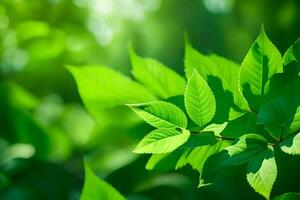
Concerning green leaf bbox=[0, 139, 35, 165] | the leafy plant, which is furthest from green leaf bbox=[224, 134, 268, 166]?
green leaf bbox=[0, 139, 35, 165]

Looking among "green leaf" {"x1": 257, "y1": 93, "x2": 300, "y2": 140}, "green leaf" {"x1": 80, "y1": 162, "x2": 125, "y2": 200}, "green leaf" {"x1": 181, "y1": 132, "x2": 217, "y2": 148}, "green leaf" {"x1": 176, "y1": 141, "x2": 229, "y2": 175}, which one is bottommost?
"green leaf" {"x1": 80, "y1": 162, "x2": 125, "y2": 200}

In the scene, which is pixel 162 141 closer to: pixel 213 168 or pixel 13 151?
pixel 213 168

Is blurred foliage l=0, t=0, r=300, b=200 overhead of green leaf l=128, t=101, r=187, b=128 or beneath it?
beneath

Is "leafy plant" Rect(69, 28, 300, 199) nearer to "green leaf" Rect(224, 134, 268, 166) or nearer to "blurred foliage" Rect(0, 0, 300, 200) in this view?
"green leaf" Rect(224, 134, 268, 166)

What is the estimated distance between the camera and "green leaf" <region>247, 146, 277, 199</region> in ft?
1.21

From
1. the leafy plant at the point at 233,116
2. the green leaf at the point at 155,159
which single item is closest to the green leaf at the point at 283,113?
the leafy plant at the point at 233,116

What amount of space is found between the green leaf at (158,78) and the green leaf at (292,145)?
0.16 metres

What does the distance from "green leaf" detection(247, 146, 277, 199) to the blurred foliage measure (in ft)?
0.58

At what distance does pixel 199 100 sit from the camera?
401 millimetres

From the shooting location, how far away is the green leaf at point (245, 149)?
1.27 feet

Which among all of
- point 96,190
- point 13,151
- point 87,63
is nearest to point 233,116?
point 96,190

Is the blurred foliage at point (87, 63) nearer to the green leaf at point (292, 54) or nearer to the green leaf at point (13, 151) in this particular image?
the green leaf at point (13, 151)

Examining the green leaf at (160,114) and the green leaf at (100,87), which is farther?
the green leaf at (100,87)

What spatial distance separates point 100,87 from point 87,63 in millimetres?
177
